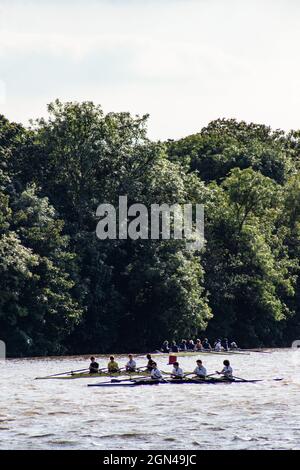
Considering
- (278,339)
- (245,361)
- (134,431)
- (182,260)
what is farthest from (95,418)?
(278,339)

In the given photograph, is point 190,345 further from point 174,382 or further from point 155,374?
point 155,374

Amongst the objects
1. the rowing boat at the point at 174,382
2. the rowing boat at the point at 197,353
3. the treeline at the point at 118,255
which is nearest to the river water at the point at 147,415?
the rowing boat at the point at 174,382

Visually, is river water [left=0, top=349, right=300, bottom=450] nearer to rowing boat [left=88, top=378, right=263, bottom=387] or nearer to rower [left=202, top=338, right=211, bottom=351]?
rowing boat [left=88, top=378, right=263, bottom=387]

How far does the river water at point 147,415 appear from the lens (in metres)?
38.1

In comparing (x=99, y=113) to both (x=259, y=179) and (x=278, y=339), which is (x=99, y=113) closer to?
(x=259, y=179)

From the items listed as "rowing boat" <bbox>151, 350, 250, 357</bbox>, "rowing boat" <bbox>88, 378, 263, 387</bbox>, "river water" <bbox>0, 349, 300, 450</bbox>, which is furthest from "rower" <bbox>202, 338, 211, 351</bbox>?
"rowing boat" <bbox>88, 378, 263, 387</bbox>

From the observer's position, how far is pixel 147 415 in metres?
45.4

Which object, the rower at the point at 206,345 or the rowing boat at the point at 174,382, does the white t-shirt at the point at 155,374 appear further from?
the rower at the point at 206,345

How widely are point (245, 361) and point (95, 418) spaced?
3800cm

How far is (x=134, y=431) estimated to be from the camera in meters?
40.6

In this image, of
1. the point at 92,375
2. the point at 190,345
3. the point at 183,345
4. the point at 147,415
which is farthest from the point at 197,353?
the point at 147,415

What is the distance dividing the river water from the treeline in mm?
17285

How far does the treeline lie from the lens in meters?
82.4

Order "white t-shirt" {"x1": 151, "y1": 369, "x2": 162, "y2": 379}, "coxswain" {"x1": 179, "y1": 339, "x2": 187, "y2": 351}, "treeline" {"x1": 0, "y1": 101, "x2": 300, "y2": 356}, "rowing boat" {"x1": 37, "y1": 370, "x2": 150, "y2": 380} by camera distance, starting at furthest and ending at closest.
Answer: "coxswain" {"x1": 179, "y1": 339, "x2": 187, "y2": 351}
"treeline" {"x1": 0, "y1": 101, "x2": 300, "y2": 356}
"rowing boat" {"x1": 37, "y1": 370, "x2": 150, "y2": 380}
"white t-shirt" {"x1": 151, "y1": 369, "x2": 162, "y2": 379}
